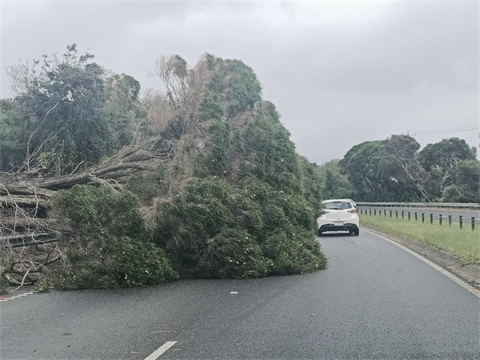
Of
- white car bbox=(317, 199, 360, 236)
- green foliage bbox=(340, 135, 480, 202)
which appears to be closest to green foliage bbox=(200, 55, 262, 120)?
white car bbox=(317, 199, 360, 236)

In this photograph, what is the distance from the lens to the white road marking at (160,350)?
21.4ft

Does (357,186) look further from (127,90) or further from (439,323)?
(439,323)

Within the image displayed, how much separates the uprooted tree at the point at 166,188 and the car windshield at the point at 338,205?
29.0 ft

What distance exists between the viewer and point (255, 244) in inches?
508

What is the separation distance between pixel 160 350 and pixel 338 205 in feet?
66.4

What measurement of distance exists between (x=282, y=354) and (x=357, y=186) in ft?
217

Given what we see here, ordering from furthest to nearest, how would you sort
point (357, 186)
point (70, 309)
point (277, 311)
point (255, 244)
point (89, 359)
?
point (357, 186), point (255, 244), point (70, 309), point (277, 311), point (89, 359)

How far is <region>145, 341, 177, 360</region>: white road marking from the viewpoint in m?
6.52

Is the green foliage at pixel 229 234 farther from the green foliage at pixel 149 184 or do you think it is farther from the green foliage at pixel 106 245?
the green foliage at pixel 149 184

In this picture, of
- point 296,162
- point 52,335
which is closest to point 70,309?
point 52,335

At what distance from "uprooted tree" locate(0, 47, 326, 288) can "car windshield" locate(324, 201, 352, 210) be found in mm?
8851

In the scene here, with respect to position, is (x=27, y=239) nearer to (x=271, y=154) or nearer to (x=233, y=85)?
(x=271, y=154)

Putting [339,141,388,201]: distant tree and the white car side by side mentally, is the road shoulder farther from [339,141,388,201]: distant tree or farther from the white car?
[339,141,388,201]: distant tree

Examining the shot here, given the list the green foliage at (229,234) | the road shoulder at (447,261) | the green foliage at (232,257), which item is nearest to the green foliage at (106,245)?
the green foliage at (229,234)
